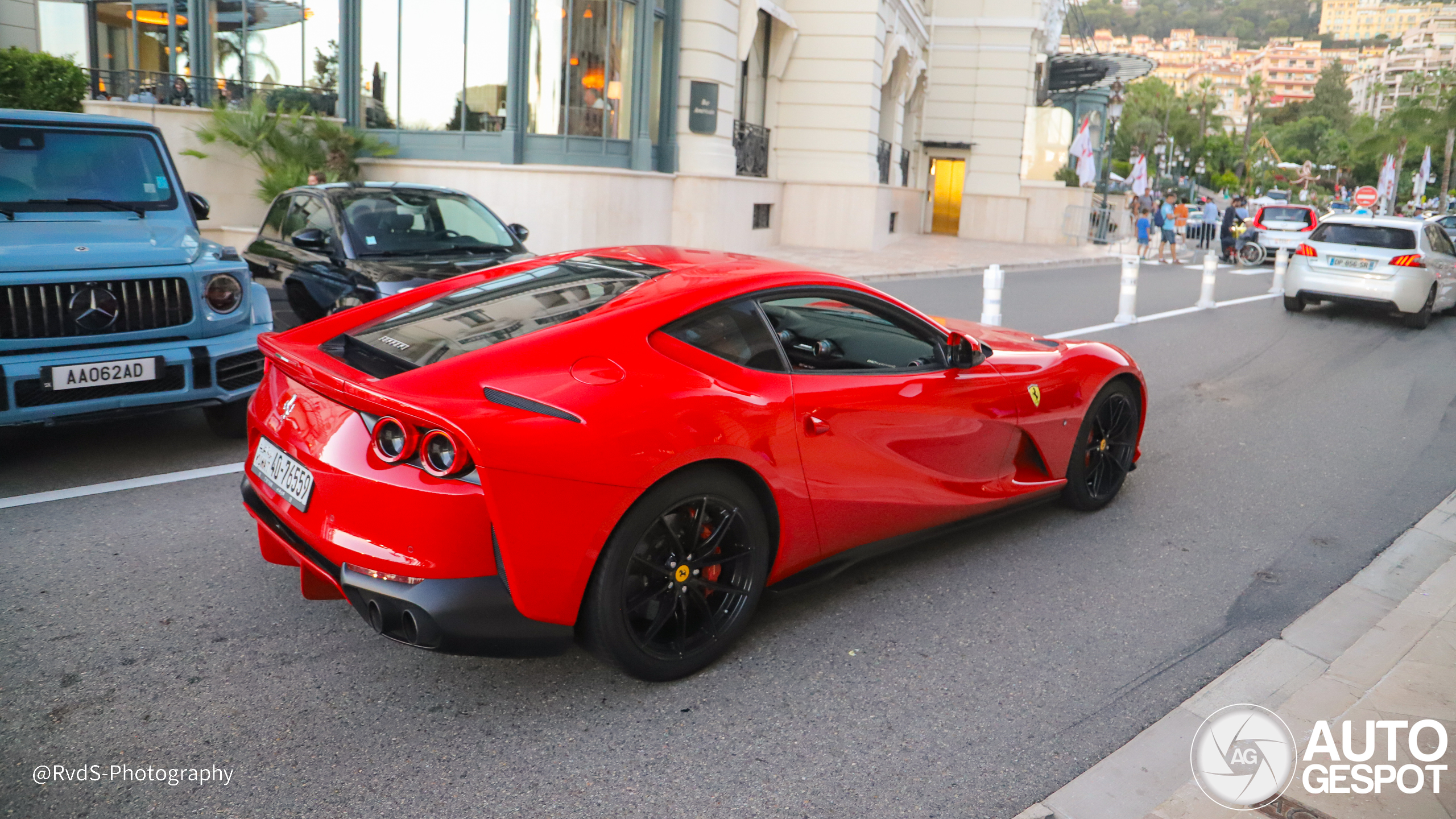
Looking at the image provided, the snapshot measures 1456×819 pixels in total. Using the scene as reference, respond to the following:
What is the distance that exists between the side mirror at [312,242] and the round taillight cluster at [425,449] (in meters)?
5.70

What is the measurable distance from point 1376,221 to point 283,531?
623 inches

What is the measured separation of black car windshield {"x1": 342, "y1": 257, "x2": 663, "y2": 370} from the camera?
3.44 metres

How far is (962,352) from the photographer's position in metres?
4.42

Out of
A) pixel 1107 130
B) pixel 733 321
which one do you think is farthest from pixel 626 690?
pixel 1107 130

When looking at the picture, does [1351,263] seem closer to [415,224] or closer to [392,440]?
[415,224]

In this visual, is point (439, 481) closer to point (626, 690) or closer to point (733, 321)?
point (626, 690)

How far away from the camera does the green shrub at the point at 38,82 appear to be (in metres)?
15.1

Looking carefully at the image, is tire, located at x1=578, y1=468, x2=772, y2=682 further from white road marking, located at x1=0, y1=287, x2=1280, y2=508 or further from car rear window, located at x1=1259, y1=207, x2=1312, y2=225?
car rear window, located at x1=1259, y1=207, x2=1312, y2=225

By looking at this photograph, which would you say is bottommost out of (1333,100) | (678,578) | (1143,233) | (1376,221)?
(678,578)

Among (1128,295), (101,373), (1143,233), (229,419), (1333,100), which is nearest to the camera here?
(101,373)

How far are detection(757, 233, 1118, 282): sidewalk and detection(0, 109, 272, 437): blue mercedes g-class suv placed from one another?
12.5 metres

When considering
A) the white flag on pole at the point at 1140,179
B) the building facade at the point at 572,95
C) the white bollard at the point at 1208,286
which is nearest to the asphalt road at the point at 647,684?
the white bollard at the point at 1208,286

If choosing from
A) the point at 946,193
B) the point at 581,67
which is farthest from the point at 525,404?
the point at 946,193

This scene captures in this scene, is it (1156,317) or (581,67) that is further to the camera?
(581,67)
